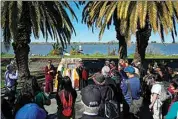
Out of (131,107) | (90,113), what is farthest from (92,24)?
(90,113)

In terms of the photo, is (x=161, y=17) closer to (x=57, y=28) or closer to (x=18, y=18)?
(x=57, y=28)

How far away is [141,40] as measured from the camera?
17984mm

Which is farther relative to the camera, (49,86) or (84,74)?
(84,74)

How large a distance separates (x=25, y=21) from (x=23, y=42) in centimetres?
87

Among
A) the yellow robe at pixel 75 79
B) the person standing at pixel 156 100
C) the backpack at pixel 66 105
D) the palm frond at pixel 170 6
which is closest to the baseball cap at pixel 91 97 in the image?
the backpack at pixel 66 105

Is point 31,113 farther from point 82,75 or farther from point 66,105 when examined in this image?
point 82,75

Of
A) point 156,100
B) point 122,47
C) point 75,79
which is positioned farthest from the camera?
point 122,47

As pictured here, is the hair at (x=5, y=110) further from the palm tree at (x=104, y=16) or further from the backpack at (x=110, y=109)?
the palm tree at (x=104, y=16)

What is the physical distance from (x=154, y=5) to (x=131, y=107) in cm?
802

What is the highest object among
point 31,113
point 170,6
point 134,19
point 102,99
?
point 170,6

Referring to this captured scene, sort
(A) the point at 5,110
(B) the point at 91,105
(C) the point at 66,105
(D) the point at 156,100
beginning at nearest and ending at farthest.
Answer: (B) the point at 91,105 → (A) the point at 5,110 → (C) the point at 66,105 → (D) the point at 156,100

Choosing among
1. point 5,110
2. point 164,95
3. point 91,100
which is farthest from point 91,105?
point 164,95

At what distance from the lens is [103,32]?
19.8 metres

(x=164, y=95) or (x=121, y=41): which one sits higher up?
(x=121, y=41)
